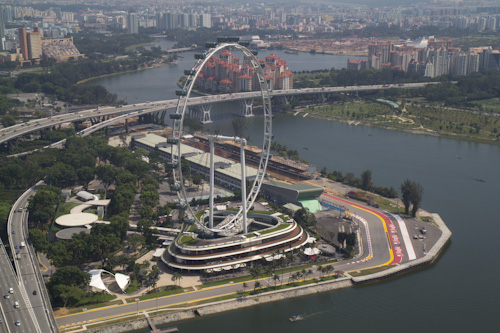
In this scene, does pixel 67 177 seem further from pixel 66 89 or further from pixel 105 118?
pixel 66 89

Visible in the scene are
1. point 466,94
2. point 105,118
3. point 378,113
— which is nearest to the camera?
point 105,118

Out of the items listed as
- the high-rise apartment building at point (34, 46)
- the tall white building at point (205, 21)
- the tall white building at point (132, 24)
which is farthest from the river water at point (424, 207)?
the tall white building at point (205, 21)

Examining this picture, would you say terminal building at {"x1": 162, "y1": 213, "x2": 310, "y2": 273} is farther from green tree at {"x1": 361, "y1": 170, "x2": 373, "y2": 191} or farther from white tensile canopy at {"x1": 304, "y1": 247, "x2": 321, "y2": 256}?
green tree at {"x1": 361, "y1": 170, "x2": 373, "y2": 191}

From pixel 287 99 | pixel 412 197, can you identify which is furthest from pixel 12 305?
pixel 287 99

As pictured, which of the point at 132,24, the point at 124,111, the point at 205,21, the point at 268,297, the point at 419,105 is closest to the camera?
the point at 268,297

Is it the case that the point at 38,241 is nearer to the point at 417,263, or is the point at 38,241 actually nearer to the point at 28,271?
the point at 28,271

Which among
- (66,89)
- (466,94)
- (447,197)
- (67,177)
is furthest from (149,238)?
(466,94)

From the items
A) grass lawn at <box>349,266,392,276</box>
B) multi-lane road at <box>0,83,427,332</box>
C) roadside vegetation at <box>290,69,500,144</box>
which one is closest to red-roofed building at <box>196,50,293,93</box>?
roadside vegetation at <box>290,69,500,144</box>
